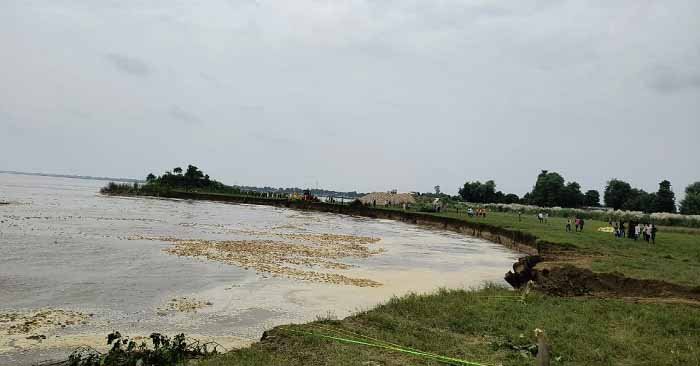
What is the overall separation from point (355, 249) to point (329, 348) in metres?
21.3

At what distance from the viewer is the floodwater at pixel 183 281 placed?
35.9ft

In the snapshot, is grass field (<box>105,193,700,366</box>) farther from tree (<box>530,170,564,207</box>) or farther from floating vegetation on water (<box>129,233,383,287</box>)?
tree (<box>530,170,564,207</box>)

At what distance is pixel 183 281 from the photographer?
1669 centimetres

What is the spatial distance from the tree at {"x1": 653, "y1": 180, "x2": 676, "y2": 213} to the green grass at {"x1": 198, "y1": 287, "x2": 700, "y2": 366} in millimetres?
103143

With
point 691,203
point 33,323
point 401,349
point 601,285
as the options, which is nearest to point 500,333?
point 401,349

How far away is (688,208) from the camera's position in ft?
309

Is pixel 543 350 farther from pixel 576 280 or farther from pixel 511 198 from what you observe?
pixel 511 198

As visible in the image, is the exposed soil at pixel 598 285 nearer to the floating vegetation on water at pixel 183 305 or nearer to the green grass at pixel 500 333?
the green grass at pixel 500 333

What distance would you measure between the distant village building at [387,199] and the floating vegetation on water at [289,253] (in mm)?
48698

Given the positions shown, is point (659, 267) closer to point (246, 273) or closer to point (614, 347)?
point (614, 347)

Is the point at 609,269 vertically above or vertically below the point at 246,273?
above

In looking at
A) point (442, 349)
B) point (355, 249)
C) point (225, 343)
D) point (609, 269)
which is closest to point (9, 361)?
point (225, 343)

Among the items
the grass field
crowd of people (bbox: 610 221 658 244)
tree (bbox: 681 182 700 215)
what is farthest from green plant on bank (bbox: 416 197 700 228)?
the grass field

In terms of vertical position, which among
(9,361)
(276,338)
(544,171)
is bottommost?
(9,361)
